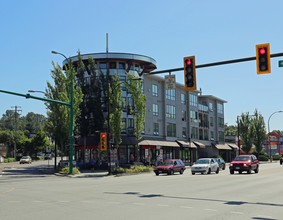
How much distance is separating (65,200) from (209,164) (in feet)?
71.1

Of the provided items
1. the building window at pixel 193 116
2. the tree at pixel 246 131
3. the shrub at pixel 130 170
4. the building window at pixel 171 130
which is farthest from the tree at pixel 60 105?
the tree at pixel 246 131

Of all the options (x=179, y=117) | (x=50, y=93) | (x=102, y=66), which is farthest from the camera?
(x=179, y=117)

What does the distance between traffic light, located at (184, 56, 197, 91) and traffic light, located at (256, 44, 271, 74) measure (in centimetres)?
264

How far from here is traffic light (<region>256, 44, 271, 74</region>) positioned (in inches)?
520

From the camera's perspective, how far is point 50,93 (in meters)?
40.6

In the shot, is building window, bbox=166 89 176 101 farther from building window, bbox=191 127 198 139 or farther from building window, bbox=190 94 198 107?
building window, bbox=191 127 198 139

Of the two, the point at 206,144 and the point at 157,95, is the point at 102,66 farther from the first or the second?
the point at 206,144

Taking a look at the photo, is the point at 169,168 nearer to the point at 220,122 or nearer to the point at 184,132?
the point at 184,132

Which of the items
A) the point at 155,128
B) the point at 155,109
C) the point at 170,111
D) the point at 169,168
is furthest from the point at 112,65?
the point at 169,168

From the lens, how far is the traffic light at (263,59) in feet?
Answer: 43.3

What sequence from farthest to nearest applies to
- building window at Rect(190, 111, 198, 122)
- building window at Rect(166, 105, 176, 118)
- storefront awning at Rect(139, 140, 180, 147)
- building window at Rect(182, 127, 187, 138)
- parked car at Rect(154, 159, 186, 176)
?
1. building window at Rect(190, 111, 198, 122)
2. building window at Rect(182, 127, 187, 138)
3. building window at Rect(166, 105, 176, 118)
4. storefront awning at Rect(139, 140, 180, 147)
5. parked car at Rect(154, 159, 186, 176)

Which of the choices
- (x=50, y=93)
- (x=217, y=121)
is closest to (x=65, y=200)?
(x=50, y=93)

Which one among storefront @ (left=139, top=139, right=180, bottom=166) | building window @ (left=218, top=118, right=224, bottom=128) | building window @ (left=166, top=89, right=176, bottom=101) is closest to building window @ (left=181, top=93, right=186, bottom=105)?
building window @ (left=166, top=89, right=176, bottom=101)

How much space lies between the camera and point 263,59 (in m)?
13.3
